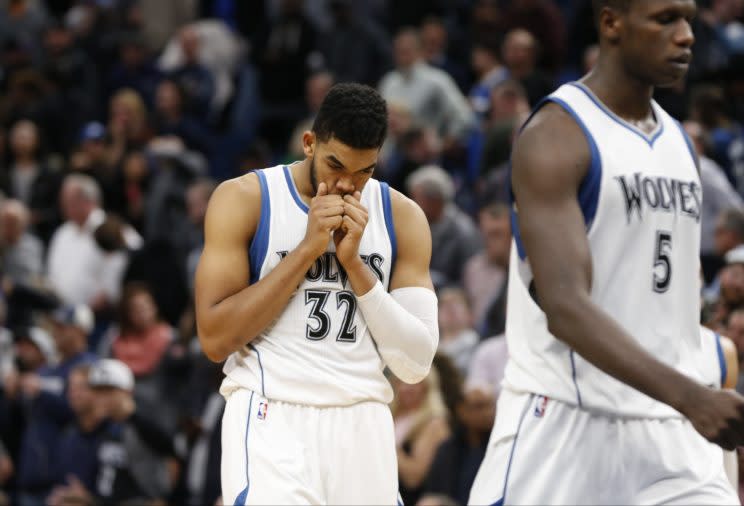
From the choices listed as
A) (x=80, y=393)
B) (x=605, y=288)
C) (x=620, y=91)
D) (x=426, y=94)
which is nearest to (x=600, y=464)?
(x=605, y=288)

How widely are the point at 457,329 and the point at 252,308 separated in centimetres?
568

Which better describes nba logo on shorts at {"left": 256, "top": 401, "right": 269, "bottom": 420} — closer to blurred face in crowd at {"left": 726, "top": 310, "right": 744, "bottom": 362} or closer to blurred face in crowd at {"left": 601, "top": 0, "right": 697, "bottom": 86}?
blurred face in crowd at {"left": 601, "top": 0, "right": 697, "bottom": 86}

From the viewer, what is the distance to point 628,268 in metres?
4.55

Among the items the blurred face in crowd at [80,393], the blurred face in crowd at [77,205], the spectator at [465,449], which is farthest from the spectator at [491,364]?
the blurred face in crowd at [77,205]

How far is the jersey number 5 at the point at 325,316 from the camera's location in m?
4.99

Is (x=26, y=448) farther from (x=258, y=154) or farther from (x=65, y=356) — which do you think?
(x=258, y=154)

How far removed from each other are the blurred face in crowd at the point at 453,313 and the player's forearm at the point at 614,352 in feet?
19.6

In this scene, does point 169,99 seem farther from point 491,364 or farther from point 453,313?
point 491,364

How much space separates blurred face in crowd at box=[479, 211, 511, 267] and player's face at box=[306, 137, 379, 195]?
5775 millimetres

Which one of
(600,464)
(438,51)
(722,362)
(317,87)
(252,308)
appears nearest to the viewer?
(600,464)

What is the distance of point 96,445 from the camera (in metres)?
10.8

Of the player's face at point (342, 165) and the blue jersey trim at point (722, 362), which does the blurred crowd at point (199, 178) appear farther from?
the player's face at point (342, 165)

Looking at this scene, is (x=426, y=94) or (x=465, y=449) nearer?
(x=465, y=449)

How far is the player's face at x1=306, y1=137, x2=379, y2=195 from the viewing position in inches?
194
